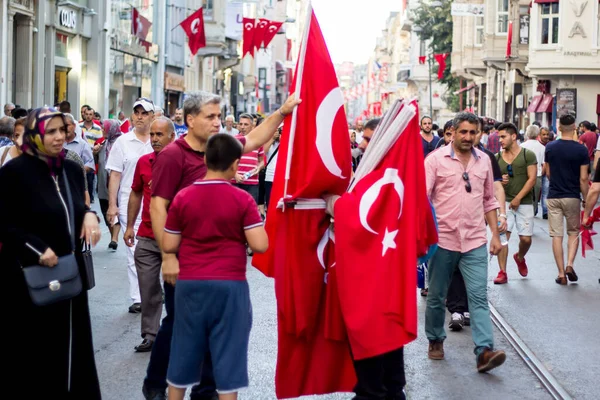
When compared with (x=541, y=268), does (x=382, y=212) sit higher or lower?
higher

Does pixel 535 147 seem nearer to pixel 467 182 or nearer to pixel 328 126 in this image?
pixel 467 182

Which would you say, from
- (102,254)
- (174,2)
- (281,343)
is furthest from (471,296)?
(174,2)

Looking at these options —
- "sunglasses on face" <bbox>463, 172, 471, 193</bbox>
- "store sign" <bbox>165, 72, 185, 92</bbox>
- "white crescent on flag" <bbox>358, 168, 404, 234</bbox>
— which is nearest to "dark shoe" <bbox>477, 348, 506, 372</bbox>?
"sunglasses on face" <bbox>463, 172, 471, 193</bbox>

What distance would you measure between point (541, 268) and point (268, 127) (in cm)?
795

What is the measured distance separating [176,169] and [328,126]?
95cm

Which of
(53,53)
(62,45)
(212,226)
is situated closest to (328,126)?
(212,226)

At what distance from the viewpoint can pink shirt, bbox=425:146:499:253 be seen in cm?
777

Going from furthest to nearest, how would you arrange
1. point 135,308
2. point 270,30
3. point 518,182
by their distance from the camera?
point 270,30 < point 518,182 < point 135,308

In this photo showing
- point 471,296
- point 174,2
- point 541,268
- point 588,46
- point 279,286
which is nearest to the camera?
point 279,286

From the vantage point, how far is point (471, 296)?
7664 millimetres

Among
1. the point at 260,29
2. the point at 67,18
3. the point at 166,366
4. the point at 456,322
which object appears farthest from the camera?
the point at 260,29

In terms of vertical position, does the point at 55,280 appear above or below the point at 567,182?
below

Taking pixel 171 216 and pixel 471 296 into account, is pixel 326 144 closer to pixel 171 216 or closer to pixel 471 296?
pixel 171 216

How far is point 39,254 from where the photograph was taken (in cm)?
535
